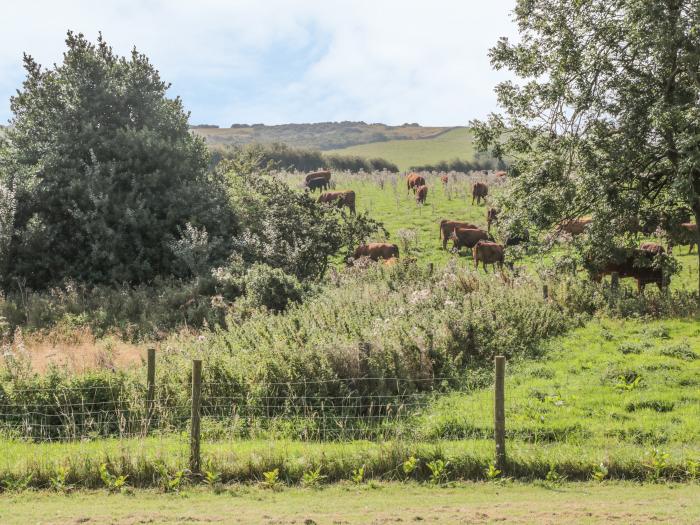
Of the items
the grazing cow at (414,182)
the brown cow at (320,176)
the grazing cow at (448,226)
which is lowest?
the grazing cow at (448,226)

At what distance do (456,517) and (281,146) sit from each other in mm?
76054

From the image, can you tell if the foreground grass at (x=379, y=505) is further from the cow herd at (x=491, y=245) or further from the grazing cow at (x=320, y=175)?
the grazing cow at (x=320, y=175)

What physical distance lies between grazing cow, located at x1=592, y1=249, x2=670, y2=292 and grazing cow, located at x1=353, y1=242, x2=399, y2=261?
27.3 feet

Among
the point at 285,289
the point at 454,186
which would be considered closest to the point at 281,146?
the point at 454,186

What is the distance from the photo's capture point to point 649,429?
1188cm

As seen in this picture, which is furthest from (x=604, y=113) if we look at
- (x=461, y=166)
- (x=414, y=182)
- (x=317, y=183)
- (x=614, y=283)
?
(x=461, y=166)

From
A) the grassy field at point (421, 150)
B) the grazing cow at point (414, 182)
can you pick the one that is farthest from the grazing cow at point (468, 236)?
the grassy field at point (421, 150)

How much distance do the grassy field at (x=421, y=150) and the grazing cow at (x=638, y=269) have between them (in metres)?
78.6

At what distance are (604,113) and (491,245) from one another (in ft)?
Answer: 26.1

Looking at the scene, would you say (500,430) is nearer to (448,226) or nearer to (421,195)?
→ (448,226)

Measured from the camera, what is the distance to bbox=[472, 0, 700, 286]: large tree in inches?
721

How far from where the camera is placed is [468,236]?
94.5 ft

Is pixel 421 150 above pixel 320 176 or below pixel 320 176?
above

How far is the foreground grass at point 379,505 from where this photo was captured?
8820mm
